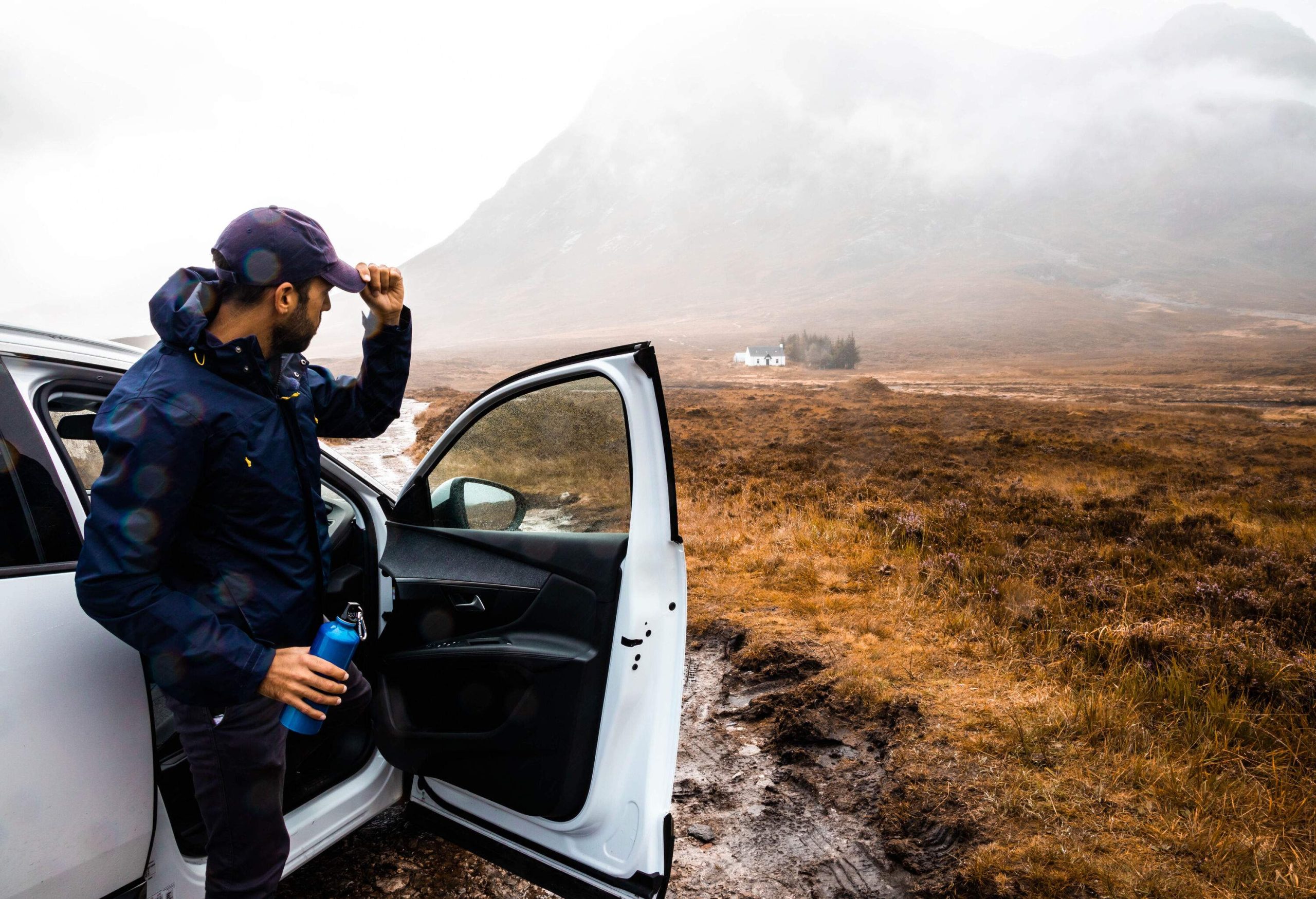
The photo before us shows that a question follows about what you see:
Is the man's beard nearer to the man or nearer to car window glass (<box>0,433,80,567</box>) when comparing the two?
the man

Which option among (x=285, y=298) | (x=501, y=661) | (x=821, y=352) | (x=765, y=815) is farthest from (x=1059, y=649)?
(x=821, y=352)

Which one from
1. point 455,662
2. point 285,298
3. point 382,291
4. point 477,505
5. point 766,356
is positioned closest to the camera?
point 285,298

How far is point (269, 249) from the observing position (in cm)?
165

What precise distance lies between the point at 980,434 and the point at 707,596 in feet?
46.6

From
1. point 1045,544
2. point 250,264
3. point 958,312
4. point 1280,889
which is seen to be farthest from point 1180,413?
point 958,312

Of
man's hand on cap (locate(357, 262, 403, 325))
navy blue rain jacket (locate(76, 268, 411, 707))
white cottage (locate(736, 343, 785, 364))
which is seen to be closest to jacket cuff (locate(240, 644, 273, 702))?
navy blue rain jacket (locate(76, 268, 411, 707))

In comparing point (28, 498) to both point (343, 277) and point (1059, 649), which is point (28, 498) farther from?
point (1059, 649)

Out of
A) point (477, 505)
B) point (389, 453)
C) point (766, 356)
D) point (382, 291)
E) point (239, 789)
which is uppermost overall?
point (766, 356)

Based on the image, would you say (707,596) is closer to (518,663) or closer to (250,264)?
(518,663)

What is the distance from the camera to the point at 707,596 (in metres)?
5.63

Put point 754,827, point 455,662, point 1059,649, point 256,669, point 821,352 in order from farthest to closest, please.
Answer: point 821,352 < point 1059,649 < point 754,827 < point 455,662 < point 256,669

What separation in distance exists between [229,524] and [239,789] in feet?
2.26

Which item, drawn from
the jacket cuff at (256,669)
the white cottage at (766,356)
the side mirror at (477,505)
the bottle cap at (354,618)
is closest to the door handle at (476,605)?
the side mirror at (477,505)

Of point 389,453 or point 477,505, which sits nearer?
point 477,505
